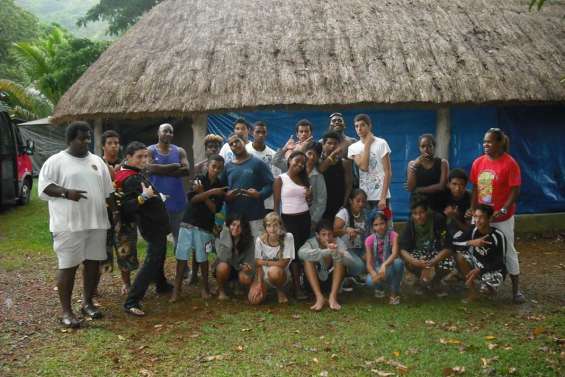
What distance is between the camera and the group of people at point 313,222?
511 cm

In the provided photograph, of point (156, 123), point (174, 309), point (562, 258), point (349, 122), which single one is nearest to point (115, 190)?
point (174, 309)

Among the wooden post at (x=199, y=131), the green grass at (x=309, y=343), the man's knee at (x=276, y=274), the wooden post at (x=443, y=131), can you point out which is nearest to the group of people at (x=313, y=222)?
the man's knee at (x=276, y=274)

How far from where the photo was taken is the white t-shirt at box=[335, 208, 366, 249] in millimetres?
5559

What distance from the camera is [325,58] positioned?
8.83 meters

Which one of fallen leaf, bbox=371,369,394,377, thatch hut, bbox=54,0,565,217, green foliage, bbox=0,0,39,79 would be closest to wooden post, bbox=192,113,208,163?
thatch hut, bbox=54,0,565,217

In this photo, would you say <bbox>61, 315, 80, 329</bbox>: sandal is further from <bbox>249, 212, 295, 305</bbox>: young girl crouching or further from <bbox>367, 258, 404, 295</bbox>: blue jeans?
<bbox>367, 258, 404, 295</bbox>: blue jeans

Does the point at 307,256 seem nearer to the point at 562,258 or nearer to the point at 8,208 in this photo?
the point at 562,258

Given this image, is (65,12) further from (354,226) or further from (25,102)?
(354,226)

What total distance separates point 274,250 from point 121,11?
17761 millimetres

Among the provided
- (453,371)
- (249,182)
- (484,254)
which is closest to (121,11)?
(249,182)

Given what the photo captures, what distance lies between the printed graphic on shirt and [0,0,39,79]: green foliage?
2430 centimetres

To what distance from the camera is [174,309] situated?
5250 millimetres

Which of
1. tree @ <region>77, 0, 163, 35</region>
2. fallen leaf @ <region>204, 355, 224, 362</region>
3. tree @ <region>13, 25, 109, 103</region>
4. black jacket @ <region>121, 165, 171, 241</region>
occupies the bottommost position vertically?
fallen leaf @ <region>204, 355, 224, 362</region>

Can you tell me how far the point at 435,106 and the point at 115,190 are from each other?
18.0 ft
